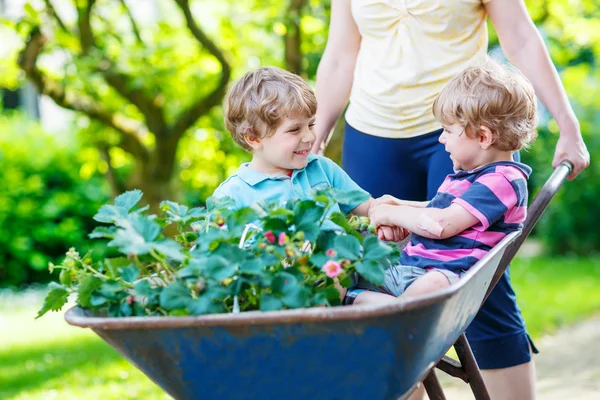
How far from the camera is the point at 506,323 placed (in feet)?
8.63

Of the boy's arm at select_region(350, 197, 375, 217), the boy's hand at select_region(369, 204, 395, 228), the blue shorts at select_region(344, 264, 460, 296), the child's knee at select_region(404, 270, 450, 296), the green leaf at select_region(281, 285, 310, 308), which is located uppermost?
the green leaf at select_region(281, 285, 310, 308)

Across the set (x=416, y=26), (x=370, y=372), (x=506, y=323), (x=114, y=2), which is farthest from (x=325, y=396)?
(x=114, y=2)

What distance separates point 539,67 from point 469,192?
0.65 m

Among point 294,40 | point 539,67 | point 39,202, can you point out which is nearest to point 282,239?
point 539,67

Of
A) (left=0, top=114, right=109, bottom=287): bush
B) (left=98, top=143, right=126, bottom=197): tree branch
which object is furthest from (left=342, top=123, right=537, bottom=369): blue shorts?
(left=0, top=114, right=109, bottom=287): bush

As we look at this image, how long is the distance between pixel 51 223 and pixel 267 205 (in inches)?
321

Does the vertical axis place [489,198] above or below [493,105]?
below

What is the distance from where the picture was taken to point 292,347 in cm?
163

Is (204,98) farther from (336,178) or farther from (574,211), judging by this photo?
(574,211)

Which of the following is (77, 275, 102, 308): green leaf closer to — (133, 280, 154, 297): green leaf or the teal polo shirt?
(133, 280, 154, 297): green leaf

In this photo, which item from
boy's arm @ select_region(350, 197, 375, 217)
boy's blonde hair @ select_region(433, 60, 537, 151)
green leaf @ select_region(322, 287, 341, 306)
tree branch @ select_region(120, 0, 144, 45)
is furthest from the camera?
tree branch @ select_region(120, 0, 144, 45)

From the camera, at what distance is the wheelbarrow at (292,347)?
62.5 inches

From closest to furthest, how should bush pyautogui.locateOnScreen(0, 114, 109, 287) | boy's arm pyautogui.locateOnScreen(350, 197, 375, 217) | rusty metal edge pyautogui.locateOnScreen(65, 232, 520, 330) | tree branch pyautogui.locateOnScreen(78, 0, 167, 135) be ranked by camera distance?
1. rusty metal edge pyautogui.locateOnScreen(65, 232, 520, 330)
2. boy's arm pyautogui.locateOnScreen(350, 197, 375, 217)
3. tree branch pyautogui.locateOnScreen(78, 0, 167, 135)
4. bush pyautogui.locateOnScreen(0, 114, 109, 287)

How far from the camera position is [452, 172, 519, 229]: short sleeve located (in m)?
2.09
